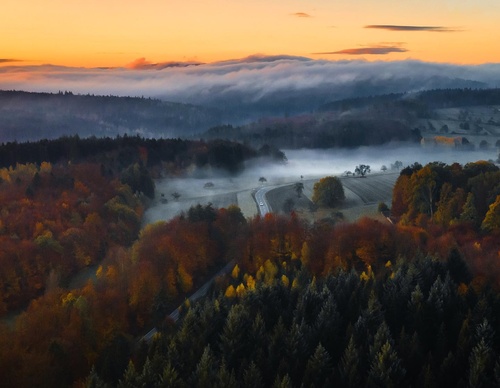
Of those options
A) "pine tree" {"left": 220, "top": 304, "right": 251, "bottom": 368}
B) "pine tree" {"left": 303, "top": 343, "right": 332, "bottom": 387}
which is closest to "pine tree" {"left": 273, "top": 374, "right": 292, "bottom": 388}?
"pine tree" {"left": 303, "top": 343, "right": 332, "bottom": 387}

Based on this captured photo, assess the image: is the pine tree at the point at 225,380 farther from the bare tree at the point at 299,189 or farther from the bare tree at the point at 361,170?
the bare tree at the point at 361,170

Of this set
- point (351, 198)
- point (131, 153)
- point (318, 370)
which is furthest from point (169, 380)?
point (131, 153)

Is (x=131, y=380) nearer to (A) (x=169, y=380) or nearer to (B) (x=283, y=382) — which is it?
(A) (x=169, y=380)

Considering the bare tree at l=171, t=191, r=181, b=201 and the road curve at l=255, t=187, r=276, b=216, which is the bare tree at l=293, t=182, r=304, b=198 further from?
the bare tree at l=171, t=191, r=181, b=201

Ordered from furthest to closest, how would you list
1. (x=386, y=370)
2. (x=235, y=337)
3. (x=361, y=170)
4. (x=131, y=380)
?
(x=361, y=170) → (x=235, y=337) → (x=386, y=370) → (x=131, y=380)

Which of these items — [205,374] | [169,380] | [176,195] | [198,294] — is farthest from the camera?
[176,195]

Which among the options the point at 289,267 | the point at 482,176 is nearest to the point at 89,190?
the point at 289,267

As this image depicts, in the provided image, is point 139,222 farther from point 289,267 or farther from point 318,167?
point 318,167

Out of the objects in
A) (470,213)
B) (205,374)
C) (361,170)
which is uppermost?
(205,374)

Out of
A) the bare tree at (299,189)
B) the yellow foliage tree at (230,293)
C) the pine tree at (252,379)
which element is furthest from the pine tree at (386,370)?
the bare tree at (299,189)
